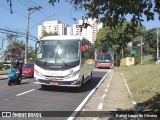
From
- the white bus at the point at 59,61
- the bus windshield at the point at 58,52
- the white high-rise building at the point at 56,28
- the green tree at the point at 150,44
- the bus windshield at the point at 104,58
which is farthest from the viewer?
the green tree at the point at 150,44

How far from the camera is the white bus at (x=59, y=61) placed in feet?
53.2

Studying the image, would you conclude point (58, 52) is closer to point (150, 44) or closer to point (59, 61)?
point (59, 61)

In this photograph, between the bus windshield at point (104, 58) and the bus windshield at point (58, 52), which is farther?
the bus windshield at point (104, 58)

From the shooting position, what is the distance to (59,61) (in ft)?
53.9

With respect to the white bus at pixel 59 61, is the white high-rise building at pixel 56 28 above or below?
above

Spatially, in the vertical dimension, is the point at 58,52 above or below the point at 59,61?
above

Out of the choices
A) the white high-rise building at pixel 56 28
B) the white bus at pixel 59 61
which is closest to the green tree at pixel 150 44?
the white high-rise building at pixel 56 28

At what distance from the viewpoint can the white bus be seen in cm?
1620

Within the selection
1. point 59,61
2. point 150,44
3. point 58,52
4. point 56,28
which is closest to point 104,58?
point 56,28

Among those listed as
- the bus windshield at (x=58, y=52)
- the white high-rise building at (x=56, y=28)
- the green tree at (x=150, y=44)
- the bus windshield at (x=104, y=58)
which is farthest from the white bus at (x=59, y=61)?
the green tree at (x=150, y=44)

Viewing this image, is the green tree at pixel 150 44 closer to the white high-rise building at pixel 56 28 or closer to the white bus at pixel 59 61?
the white high-rise building at pixel 56 28

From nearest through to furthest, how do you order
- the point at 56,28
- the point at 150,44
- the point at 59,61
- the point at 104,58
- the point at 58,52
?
the point at 59,61
the point at 58,52
the point at 104,58
the point at 56,28
the point at 150,44

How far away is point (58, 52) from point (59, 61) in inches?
23.6

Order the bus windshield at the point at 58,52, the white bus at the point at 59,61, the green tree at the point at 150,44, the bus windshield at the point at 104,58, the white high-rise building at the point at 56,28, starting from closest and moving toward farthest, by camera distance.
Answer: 1. the white bus at the point at 59,61
2. the bus windshield at the point at 58,52
3. the bus windshield at the point at 104,58
4. the white high-rise building at the point at 56,28
5. the green tree at the point at 150,44
